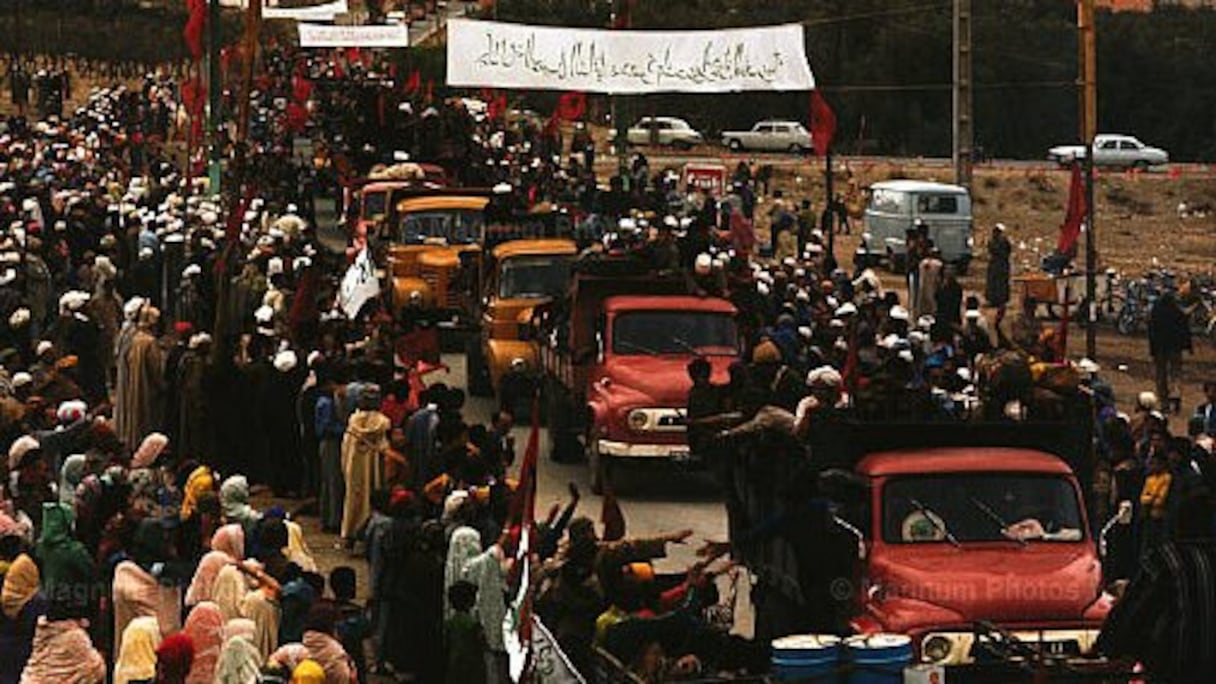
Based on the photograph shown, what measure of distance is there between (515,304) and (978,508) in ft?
44.3

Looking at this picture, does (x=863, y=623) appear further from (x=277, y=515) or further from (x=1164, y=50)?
(x=1164, y=50)

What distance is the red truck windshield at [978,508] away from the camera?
52.2 feet

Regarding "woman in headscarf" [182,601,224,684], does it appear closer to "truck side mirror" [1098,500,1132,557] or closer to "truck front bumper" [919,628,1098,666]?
"truck front bumper" [919,628,1098,666]

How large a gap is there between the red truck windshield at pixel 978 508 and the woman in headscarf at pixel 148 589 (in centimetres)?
383

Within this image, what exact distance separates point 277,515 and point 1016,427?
13.8 ft

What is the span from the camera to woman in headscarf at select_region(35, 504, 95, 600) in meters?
15.9

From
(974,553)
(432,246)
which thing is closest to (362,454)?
(974,553)

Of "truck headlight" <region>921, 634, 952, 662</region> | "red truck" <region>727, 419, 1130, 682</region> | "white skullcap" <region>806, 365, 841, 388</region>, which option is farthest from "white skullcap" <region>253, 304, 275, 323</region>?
"truck headlight" <region>921, 634, 952, 662</region>

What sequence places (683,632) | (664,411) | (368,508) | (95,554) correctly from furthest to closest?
(664,411) → (368,508) → (95,554) → (683,632)

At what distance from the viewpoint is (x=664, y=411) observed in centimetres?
2417

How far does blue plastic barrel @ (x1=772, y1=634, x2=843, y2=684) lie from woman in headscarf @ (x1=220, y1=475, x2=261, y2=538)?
4906 millimetres

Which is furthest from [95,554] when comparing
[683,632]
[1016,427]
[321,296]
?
[321,296]

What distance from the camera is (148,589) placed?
51.3ft

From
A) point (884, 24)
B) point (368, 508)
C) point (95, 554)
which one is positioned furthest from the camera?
point (884, 24)
